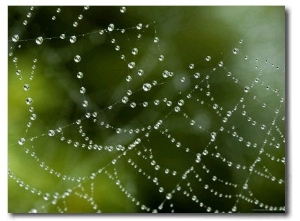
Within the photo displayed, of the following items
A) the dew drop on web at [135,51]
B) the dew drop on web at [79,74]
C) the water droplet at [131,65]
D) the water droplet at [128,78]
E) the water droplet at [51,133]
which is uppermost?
the dew drop on web at [135,51]

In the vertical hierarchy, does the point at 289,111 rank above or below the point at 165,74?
below

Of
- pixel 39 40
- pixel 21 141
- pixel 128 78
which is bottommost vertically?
pixel 21 141

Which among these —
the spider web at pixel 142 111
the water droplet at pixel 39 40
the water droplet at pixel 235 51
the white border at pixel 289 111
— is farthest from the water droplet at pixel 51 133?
the water droplet at pixel 235 51

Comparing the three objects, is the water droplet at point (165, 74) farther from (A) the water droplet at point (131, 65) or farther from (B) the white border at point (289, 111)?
(B) the white border at point (289, 111)

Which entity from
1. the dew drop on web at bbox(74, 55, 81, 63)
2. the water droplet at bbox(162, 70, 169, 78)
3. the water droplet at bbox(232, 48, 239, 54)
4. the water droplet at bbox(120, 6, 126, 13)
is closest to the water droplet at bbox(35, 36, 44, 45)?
the dew drop on web at bbox(74, 55, 81, 63)

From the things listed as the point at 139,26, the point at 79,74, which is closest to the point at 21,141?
the point at 79,74

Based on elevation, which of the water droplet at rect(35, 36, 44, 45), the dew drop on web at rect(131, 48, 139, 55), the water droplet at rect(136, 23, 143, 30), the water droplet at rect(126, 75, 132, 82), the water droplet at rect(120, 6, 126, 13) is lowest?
the water droplet at rect(126, 75, 132, 82)

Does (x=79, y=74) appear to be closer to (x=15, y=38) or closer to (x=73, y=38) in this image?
(x=73, y=38)

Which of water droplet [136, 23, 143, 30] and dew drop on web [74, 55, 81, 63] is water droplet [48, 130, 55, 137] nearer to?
dew drop on web [74, 55, 81, 63]

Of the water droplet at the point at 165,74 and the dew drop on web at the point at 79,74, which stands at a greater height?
the dew drop on web at the point at 79,74
